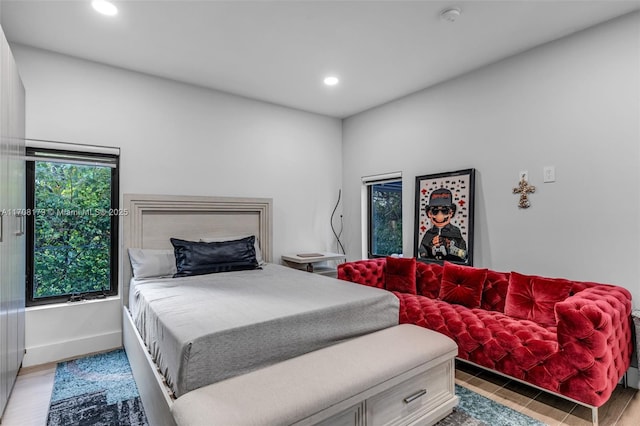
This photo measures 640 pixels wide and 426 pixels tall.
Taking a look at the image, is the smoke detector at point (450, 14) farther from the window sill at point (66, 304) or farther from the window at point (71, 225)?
the window sill at point (66, 304)


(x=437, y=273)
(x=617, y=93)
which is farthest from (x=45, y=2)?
(x=617, y=93)

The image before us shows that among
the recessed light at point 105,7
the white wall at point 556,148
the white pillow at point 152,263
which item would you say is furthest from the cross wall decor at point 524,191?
the recessed light at point 105,7

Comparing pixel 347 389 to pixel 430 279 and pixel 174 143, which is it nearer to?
pixel 430 279

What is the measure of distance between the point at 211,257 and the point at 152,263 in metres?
0.51

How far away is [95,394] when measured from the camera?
7.47ft

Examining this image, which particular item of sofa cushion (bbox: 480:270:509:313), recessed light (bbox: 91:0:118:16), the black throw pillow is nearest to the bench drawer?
sofa cushion (bbox: 480:270:509:313)

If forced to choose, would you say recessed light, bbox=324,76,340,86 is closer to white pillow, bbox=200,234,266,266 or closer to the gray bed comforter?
white pillow, bbox=200,234,266,266

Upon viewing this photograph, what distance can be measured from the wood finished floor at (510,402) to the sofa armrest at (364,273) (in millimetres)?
1242

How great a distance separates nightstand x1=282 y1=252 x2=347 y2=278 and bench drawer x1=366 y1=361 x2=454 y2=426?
7.11 ft

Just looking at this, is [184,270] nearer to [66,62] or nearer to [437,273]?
[66,62]

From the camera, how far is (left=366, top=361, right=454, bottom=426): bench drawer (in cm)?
164

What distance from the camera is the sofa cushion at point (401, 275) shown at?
343 centimetres

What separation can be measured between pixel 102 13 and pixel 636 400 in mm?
4479

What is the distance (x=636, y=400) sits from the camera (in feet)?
7.11
